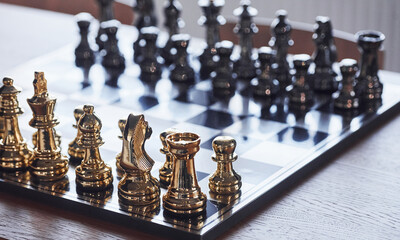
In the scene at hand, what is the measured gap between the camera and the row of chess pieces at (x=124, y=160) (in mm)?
1368

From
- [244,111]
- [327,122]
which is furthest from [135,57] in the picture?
[327,122]

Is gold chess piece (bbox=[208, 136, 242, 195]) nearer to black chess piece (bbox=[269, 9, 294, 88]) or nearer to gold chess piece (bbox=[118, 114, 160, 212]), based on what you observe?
gold chess piece (bbox=[118, 114, 160, 212])

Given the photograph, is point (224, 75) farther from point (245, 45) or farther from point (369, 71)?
point (369, 71)

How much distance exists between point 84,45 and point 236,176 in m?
1.08

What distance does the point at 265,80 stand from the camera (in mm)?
2047

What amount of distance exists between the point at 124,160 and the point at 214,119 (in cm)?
53

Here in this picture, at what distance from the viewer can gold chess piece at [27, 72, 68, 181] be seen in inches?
59.9

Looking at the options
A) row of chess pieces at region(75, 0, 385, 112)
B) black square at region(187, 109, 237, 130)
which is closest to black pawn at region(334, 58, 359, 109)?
row of chess pieces at region(75, 0, 385, 112)

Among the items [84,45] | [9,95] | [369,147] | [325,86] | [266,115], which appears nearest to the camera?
[9,95]

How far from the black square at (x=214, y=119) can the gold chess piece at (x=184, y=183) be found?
0.45 metres

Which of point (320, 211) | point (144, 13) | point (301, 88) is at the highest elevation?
point (144, 13)

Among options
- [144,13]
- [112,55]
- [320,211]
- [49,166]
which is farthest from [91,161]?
[144,13]

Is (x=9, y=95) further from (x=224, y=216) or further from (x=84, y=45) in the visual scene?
(x=84, y=45)

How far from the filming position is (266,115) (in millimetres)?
1903
